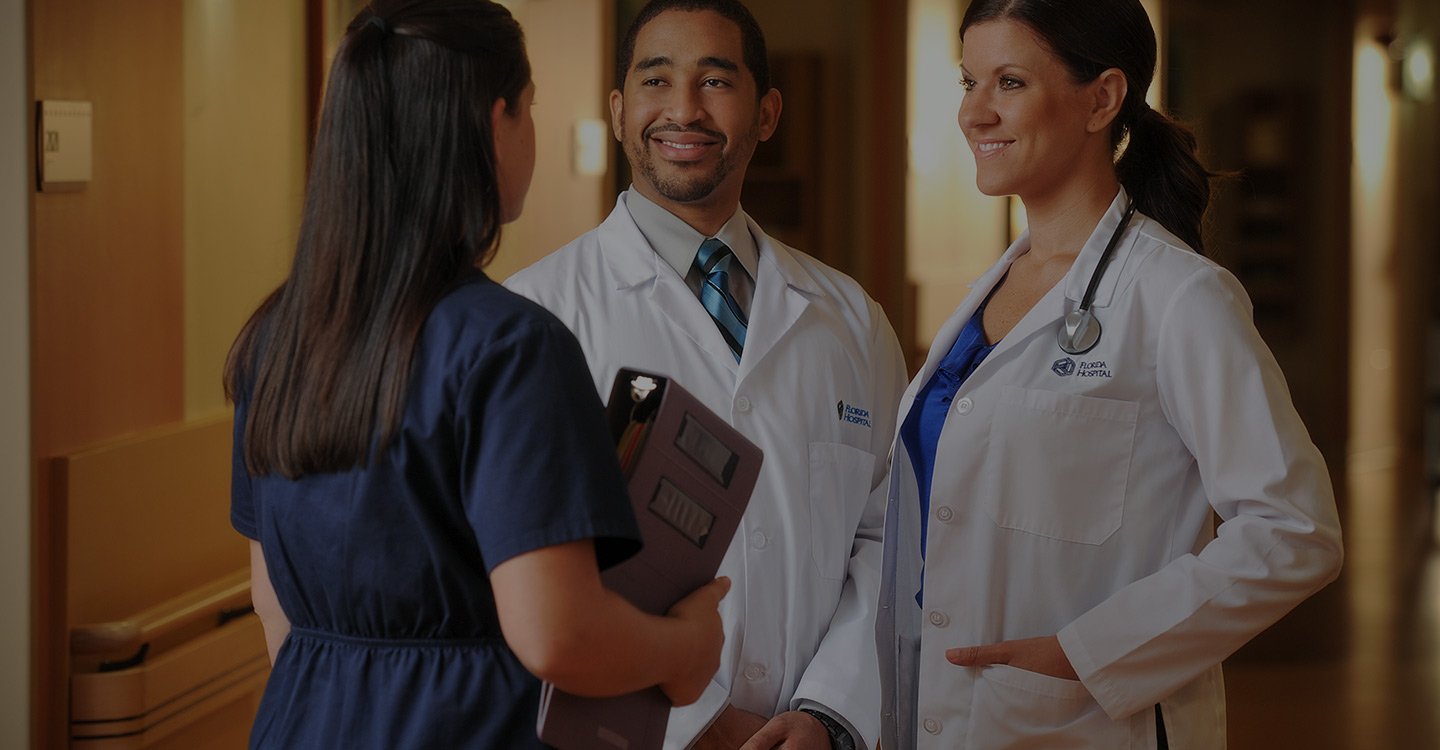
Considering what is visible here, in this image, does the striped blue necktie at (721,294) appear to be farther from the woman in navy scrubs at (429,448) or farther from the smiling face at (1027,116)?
the woman in navy scrubs at (429,448)

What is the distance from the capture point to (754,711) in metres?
1.70

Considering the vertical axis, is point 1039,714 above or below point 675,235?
below

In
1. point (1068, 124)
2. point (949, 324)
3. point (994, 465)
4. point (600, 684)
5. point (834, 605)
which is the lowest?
point (834, 605)

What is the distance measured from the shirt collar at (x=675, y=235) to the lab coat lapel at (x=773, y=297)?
0.04 meters

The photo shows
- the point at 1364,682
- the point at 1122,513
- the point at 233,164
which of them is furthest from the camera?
the point at 1364,682

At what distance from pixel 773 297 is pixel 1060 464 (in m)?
0.54

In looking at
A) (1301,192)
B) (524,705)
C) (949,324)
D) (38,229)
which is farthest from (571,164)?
(1301,192)

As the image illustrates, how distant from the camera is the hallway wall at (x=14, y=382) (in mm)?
2139

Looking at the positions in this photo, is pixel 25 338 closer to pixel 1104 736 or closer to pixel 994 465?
pixel 994 465

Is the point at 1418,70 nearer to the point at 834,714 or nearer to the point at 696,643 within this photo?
the point at 834,714

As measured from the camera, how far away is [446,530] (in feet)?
3.29

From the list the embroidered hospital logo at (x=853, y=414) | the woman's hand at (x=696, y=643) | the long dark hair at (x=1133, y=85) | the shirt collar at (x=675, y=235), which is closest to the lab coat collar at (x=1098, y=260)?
the long dark hair at (x=1133, y=85)

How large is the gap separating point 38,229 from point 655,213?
45.2 inches

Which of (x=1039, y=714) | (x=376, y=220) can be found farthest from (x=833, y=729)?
(x=376, y=220)
